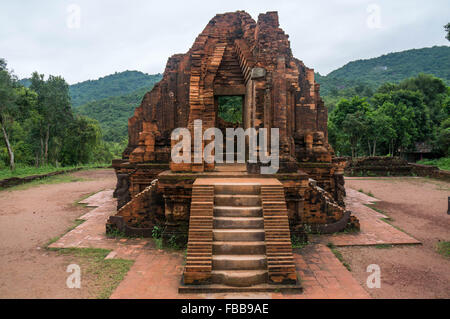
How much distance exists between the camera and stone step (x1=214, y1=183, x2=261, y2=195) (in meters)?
5.00

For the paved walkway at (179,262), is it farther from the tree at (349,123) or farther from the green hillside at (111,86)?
the green hillside at (111,86)

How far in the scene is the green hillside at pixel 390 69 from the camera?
6047 centimetres

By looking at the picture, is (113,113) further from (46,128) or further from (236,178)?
(236,178)

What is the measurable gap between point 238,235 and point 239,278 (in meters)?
0.71

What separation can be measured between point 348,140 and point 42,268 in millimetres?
26016

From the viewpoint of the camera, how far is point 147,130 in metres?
7.60

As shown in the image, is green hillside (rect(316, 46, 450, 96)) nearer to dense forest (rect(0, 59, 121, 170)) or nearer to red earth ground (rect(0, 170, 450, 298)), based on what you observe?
dense forest (rect(0, 59, 121, 170))

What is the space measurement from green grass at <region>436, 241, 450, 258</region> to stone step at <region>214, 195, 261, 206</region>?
3.90 meters

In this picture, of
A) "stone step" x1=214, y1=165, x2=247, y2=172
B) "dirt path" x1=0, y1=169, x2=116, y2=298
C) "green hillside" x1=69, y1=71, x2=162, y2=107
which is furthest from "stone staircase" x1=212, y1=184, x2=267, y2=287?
"green hillside" x1=69, y1=71, x2=162, y2=107

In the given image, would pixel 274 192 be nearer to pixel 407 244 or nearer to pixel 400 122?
pixel 407 244

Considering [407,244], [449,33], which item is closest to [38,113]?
[407,244]

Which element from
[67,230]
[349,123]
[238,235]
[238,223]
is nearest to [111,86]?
[349,123]

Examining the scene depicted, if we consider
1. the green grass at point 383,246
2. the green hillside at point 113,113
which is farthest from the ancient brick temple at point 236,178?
the green hillside at point 113,113

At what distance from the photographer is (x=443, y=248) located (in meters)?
5.65
